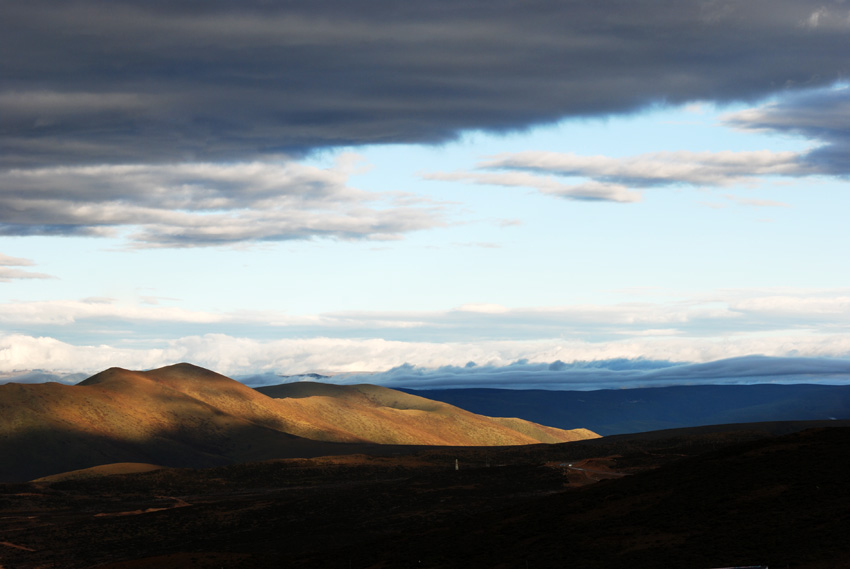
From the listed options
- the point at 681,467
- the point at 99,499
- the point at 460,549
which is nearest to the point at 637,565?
the point at 460,549

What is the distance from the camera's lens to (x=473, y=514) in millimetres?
74188

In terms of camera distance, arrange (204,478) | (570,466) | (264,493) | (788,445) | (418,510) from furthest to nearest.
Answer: (204,478), (264,493), (570,466), (418,510), (788,445)

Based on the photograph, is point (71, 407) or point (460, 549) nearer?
point (460, 549)

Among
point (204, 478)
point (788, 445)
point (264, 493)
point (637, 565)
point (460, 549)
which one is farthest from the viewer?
point (204, 478)

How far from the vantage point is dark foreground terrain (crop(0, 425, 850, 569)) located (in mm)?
48688

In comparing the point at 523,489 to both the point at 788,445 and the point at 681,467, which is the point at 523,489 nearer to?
the point at 681,467

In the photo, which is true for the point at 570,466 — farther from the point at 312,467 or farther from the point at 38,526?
the point at 38,526

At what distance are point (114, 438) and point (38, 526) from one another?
10198 cm

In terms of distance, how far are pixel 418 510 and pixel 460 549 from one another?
23539 mm

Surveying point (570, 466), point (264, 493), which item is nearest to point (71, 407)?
point (264, 493)

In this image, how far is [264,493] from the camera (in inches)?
4139

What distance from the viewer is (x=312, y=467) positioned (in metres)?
124

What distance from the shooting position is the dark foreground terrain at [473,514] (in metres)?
48.7

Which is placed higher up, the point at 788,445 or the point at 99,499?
the point at 788,445
